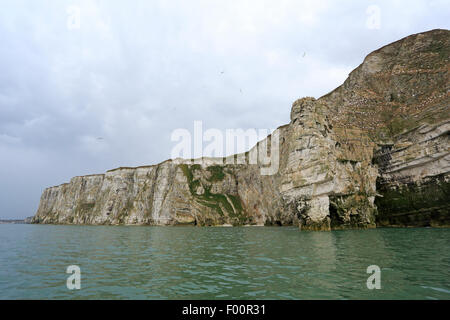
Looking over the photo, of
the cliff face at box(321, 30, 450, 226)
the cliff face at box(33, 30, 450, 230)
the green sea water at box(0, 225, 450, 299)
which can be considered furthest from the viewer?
the cliff face at box(33, 30, 450, 230)

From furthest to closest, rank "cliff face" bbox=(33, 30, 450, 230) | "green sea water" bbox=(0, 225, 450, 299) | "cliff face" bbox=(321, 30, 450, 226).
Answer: "cliff face" bbox=(33, 30, 450, 230)
"cliff face" bbox=(321, 30, 450, 226)
"green sea water" bbox=(0, 225, 450, 299)

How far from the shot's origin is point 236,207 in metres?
112

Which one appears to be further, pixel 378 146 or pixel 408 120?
pixel 378 146

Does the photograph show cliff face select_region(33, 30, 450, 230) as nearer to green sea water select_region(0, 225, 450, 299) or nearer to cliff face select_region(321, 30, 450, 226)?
cliff face select_region(321, 30, 450, 226)

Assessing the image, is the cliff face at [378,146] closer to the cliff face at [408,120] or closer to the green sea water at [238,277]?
the cliff face at [408,120]

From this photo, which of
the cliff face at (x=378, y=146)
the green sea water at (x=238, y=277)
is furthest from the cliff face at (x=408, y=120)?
the green sea water at (x=238, y=277)

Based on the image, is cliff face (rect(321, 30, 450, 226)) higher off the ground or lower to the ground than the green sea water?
higher

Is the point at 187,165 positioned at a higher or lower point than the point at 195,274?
higher

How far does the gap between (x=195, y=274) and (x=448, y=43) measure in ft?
214

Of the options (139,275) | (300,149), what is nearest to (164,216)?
(300,149)

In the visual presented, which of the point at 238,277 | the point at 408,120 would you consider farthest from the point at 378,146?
the point at 238,277

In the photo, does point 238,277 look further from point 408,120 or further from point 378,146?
point 408,120

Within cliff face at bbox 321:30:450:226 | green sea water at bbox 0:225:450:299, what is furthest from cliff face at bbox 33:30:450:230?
green sea water at bbox 0:225:450:299

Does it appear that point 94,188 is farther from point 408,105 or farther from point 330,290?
point 330,290
